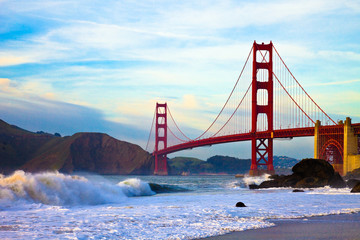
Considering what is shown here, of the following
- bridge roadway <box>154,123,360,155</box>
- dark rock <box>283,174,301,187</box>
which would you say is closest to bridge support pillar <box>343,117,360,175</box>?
bridge roadway <box>154,123,360,155</box>

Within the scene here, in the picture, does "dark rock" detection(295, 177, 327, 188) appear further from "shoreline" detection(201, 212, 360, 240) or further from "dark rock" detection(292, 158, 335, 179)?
"shoreline" detection(201, 212, 360, 240)

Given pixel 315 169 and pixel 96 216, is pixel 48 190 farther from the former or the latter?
pixel 315 169

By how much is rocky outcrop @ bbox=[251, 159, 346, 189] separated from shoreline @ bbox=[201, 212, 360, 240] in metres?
20.7

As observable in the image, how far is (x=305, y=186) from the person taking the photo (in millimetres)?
32625

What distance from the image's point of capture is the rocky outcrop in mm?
32719

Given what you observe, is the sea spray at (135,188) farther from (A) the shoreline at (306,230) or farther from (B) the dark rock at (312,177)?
(A) the shoreline at (306,230)

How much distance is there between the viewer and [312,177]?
111ft

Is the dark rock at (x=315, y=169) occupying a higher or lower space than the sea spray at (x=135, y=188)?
higher

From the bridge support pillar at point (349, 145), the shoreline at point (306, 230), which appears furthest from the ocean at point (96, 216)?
the bridge support pillar at point (349, 145)

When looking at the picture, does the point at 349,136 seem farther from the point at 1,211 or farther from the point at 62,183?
the point at 1,211

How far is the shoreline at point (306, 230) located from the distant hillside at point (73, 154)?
97377 millimetres

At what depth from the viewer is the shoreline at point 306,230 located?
954 centimetres

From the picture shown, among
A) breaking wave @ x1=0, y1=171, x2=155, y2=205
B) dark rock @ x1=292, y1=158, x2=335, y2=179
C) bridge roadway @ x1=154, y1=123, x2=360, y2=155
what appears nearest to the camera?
breaking wave @ x1=0, y1=171, x2=155, y2=205

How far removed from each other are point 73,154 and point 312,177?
9425 cm
